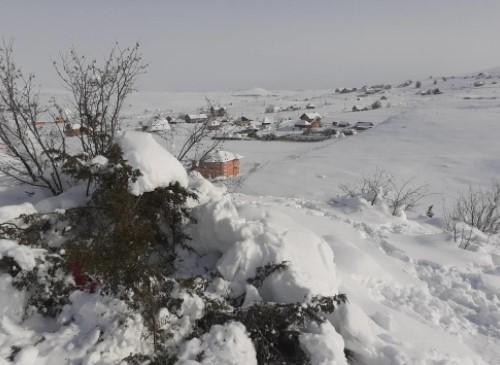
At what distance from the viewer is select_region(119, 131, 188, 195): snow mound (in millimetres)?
4117

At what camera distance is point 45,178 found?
536cm

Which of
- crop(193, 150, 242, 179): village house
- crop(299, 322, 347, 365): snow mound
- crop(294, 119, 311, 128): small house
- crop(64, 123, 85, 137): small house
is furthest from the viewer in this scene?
crop(294, 119, 311, 128): small house

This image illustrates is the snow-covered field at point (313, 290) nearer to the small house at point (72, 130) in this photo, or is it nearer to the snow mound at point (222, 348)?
the snow mound at point (222, 348)

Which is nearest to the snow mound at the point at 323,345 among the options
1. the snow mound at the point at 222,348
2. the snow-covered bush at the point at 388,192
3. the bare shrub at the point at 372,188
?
the snow mound at the point at 222,348

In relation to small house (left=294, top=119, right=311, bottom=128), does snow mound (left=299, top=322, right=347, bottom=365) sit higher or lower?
higher

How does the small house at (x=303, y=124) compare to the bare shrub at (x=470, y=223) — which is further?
the small house at (x=303, y=124)

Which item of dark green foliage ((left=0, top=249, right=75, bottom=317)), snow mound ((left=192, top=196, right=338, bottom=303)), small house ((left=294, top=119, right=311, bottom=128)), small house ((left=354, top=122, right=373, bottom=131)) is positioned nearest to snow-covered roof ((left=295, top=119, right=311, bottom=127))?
small house ((left=294, top=119, right=311, bottom=128))

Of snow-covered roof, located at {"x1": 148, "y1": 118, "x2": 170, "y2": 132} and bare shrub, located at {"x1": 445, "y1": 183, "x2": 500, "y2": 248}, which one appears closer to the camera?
bare shrub, located at {"x1": 445, "y1": 183, "x2": 500, "y2": 248}

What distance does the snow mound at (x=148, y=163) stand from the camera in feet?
13.5

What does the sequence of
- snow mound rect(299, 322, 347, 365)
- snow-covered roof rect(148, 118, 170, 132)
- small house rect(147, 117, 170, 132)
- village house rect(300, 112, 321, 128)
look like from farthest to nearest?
1. village house rect(300, 112, 321, 128)
2. snow-covered roof rect(148, 118, 170, 132)
3. small house rect(147, 117, 170, 132)
4. snow mound rect(299, 322, 347, 365)

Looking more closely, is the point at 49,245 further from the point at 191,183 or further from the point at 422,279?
the point at 422,279

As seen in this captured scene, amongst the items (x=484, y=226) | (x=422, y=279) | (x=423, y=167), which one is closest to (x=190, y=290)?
Answer: (x=422, y=279)

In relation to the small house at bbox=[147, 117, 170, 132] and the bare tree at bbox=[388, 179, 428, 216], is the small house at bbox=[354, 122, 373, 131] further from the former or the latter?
the small house at bbox=[147, 117, 170, 132]

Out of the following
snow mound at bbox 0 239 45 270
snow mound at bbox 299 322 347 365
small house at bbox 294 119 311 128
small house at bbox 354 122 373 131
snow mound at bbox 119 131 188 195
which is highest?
snow mound at bbox 119 131 188 195
